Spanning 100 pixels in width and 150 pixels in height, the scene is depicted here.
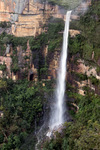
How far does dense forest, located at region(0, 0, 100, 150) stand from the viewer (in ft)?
40.5

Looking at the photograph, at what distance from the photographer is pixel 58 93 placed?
1617cm

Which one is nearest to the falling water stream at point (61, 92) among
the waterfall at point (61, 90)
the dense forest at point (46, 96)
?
the waterfall at point (61, 90)

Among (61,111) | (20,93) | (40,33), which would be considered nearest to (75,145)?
(61,111)

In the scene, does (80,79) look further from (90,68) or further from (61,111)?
(61,111)

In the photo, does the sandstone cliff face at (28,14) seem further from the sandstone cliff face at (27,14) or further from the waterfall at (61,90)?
the waterfall at (61,90)

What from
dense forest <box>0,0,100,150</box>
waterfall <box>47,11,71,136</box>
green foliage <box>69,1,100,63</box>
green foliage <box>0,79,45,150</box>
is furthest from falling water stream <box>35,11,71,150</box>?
green foliage <box>0,79,45,150</box>

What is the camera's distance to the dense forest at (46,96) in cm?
1234

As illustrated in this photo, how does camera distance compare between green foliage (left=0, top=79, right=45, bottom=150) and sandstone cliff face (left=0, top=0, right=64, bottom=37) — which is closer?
green foliage (left=0, top=79, right=45, bottom=150)

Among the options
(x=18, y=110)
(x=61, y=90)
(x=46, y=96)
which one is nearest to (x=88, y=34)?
(x=61, y=90)

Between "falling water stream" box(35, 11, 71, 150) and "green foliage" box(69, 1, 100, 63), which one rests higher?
"green foliage" box(69, 1, 100, 63)

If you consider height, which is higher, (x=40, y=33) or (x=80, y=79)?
(x=40, y=33)

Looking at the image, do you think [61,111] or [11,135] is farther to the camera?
[61,111]

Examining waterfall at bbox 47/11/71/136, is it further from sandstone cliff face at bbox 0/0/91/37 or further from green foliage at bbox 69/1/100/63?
sandstone cliff face at bbox 0/0/91/37

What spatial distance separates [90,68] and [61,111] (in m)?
3.78
